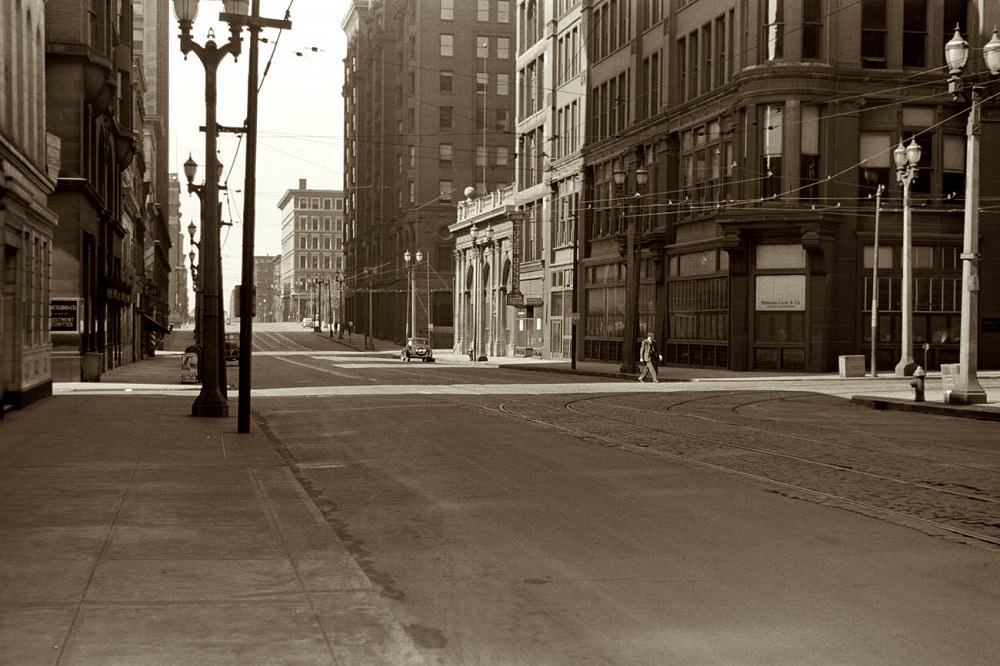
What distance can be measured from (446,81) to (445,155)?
6910 mm

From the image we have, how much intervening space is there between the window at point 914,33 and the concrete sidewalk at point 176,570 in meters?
38.2

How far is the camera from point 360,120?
473 ft

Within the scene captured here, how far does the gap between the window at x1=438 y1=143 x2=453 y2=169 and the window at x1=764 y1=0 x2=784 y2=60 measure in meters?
68.8

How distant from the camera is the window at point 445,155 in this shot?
372ft

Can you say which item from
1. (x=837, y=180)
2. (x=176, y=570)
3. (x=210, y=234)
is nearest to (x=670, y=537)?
(x=176, y=570)

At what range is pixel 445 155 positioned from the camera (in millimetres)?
113688

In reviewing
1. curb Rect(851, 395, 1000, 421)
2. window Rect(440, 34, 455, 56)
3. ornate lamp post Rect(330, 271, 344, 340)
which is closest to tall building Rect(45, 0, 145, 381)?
curb Rect(851, 395, 1000, 421)

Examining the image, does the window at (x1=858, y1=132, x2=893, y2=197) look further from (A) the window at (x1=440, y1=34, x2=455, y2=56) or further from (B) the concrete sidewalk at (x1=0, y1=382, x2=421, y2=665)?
(A) the window at (x1=440, y1=34, x2=455, y2=56)

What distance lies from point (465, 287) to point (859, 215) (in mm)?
46504

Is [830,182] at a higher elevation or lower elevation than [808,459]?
higher

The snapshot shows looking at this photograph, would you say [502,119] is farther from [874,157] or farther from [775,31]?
[874,157]

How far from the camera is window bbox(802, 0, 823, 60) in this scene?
151ft

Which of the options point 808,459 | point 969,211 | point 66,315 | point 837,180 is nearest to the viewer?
point 808,459

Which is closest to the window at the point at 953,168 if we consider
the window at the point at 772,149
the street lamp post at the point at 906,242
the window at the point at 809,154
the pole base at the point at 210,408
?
the street lamp post at the point at 906,242
